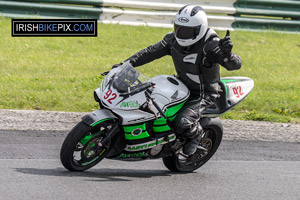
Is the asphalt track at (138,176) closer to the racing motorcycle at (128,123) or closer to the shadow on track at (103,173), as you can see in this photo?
the shadow on track at (103,173)

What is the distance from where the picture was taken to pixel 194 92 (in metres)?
5.89

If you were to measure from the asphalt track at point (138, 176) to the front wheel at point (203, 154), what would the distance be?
94mm

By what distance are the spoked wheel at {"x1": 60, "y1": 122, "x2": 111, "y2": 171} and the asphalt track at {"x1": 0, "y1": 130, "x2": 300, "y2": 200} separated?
11cm

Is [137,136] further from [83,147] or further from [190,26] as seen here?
[190,26]

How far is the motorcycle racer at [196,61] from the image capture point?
219 inches

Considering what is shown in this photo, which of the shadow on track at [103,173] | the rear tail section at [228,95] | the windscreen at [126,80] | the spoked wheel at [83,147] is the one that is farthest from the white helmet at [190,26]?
the shadow on track at [103,173]

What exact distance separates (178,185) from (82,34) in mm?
7037

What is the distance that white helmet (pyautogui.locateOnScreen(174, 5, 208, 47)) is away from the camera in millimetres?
5574

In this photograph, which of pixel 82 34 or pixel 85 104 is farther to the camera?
pixel 82 34

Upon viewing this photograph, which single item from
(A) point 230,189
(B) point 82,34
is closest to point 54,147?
(A) point 230,189

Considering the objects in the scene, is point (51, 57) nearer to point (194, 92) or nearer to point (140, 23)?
point (140, 23)

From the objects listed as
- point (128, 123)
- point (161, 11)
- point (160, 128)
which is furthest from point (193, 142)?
point (161, 11)

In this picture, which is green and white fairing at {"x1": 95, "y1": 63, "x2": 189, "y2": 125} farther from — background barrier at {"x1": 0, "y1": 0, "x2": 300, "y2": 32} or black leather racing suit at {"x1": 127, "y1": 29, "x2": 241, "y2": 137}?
background barrier at {"x1": 0, "y1": 0, "x2": 300, "y2": 32}

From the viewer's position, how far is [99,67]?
10680 mm
